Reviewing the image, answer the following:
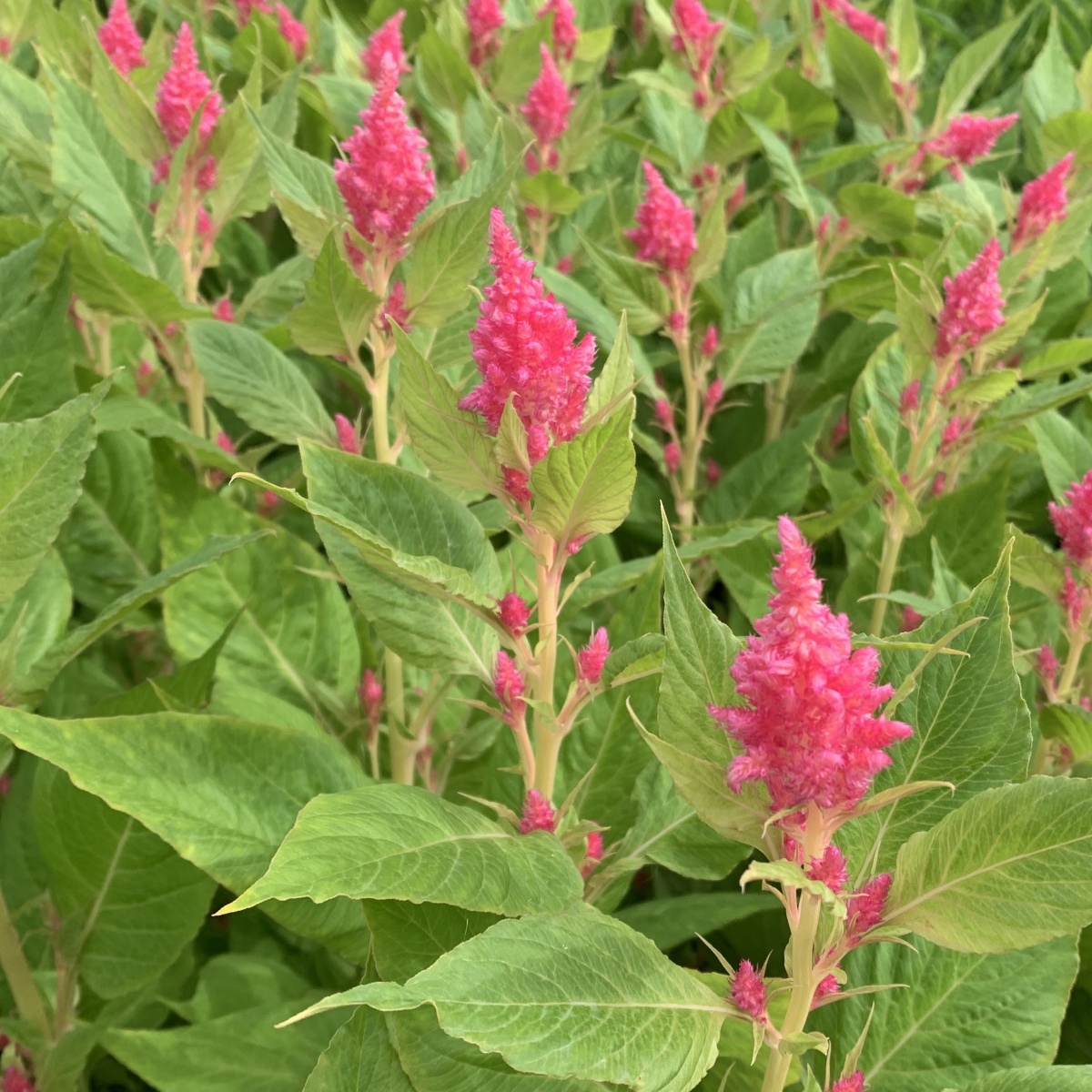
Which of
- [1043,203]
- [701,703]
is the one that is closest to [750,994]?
[701,703]

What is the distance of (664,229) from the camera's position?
1735 mm

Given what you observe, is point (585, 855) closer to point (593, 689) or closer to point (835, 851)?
point (593, 689)

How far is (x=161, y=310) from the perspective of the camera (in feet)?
4.92

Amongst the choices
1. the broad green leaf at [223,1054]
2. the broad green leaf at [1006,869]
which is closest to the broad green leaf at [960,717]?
the broad green leaf at [1006,869]

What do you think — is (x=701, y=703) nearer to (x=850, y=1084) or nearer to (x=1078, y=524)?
(x=850, y=1084)

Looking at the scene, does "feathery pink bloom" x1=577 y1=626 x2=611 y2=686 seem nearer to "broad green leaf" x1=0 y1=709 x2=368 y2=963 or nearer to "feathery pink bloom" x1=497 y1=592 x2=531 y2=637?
"feathery pink bloom" x1=497 y1=592 x2=531 y2=637

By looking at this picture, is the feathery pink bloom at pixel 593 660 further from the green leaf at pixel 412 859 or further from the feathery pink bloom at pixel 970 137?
the feathery pink bloom at pixel 970 137

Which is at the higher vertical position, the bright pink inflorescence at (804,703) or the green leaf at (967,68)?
the green leaf at (967,68)

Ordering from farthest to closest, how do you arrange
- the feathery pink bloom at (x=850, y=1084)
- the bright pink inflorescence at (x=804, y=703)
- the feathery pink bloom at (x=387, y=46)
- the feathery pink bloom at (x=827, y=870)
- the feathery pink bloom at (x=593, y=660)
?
the feathery pink bloom at (x=387, y=46)
the feathery pink bloom at (x=593, y=660)
the feathery pink bloom at (x=850, y=1084)
the feathery pink bloom at (x=827, y=870)
the bright pink inflorescence at (x=804, y=703)

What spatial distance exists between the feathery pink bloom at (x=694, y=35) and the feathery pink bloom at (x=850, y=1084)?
77.8 inches

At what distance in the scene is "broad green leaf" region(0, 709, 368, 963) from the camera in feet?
2.87

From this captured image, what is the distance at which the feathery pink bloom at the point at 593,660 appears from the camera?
1.02m

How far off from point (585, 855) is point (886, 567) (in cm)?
72

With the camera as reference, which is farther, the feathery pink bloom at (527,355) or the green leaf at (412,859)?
the feathery pink bloom at (527,355)
